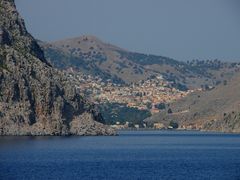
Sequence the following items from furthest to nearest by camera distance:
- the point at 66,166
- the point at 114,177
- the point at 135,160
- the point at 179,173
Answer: the point at 135,160, the point at 66,166, the point at 179,173, the point at 114,177

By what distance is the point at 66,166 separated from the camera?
115m

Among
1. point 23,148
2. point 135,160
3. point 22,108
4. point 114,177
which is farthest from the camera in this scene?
point 22,108

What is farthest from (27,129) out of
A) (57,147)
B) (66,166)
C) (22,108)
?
(66,166)

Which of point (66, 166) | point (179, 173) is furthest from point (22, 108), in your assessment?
point (179, 173)

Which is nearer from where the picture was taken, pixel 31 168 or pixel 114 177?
pixel 114 177

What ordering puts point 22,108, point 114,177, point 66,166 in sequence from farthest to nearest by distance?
point 22,108, point 66,166, point 114,177

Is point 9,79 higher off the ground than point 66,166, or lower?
higher

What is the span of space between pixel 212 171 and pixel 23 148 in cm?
4613

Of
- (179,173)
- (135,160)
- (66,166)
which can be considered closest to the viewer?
(179,173)

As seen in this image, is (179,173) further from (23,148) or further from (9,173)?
(23,148)

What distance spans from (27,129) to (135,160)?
240 ft

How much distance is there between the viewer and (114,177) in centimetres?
9831

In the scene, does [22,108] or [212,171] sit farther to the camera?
[22,108]

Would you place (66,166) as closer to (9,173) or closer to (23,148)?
(9,173)
